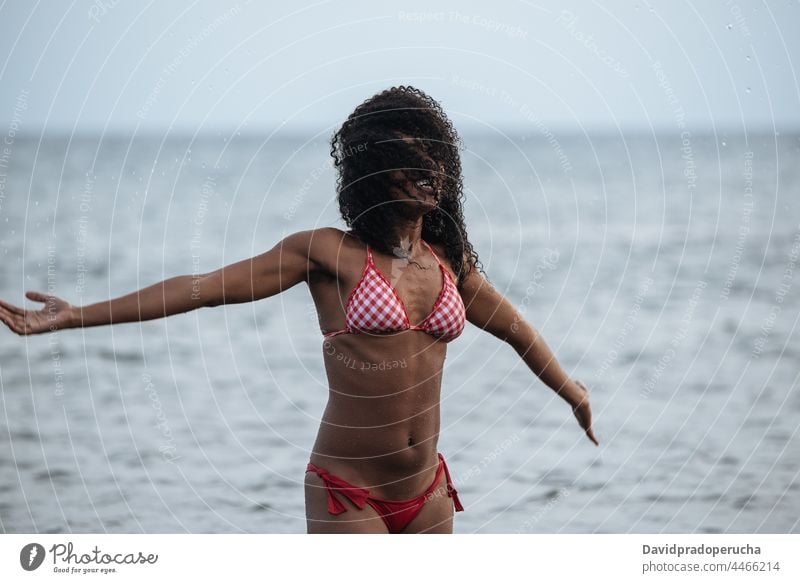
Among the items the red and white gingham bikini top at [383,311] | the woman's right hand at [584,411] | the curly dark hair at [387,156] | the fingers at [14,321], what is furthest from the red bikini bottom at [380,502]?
the fingers at [14,321]

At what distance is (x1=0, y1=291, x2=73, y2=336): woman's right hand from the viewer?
425 cm

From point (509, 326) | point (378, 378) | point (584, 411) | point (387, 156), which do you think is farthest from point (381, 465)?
point (387, 156)

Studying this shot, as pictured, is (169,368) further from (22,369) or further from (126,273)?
(126,273)

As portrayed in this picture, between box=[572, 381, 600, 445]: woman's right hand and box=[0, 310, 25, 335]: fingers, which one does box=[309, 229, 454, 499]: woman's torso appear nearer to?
box=[572, 381, 600, 445]: woman's right hand

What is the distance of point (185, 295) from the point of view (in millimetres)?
4387

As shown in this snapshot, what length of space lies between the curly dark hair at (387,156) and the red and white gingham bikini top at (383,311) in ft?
0.37

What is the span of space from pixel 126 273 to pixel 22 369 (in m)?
7.27

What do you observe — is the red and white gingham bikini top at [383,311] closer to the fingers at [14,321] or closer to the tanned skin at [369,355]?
the tanned skin at [369,355]

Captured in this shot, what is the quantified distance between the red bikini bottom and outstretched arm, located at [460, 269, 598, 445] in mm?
518

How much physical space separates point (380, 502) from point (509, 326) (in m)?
0.76

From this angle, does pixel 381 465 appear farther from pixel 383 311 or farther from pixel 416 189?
pixel 416 189

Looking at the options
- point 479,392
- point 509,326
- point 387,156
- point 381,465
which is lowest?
point 479,392

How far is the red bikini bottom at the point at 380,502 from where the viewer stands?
4.64 metres

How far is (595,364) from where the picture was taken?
44.5 feet
